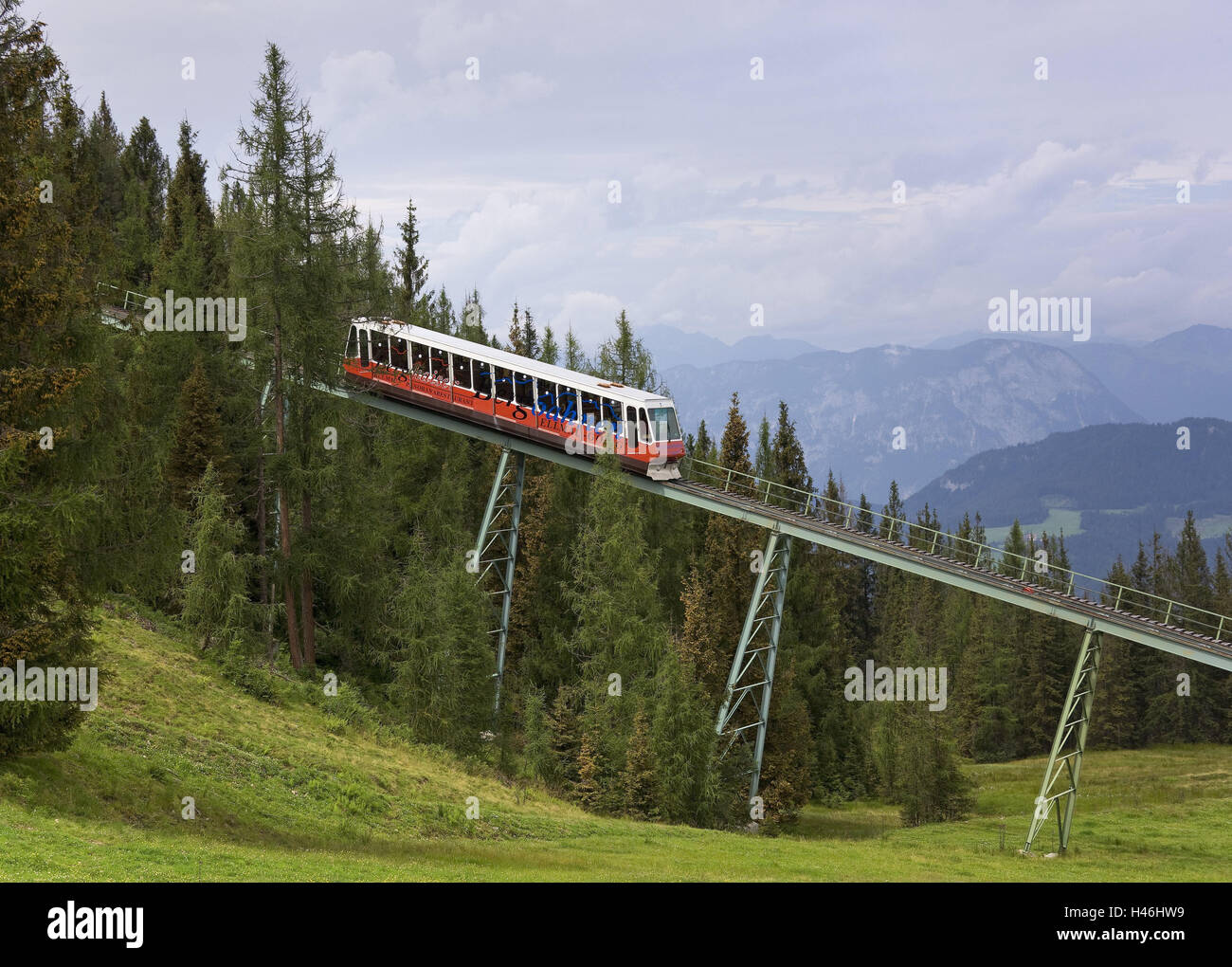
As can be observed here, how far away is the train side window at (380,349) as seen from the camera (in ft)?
146

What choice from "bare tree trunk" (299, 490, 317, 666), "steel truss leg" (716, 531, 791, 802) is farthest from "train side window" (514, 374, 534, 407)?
"steel truss leg" (716, 531, 791, 802)

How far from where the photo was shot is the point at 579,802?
35.6 metres

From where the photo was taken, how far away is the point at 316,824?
877 inches

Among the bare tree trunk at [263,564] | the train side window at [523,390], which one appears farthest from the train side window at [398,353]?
the bare tree trunk at [263,564]

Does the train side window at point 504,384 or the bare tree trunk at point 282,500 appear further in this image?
the train side window at point 504,384

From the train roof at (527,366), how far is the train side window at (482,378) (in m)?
0.59

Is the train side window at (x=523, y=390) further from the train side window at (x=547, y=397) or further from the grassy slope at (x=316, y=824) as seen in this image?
the grassy slope at (x=316, y=824)

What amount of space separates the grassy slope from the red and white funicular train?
43.9 ft

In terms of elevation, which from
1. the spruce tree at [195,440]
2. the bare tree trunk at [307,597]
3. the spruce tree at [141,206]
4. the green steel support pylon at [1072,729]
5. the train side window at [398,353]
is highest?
the spruce tree at [141,206]

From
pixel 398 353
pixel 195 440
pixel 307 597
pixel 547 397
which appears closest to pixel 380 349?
pixel 398 353

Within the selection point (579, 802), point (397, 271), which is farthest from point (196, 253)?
point (579, 802)

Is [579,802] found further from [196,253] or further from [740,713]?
[196,253]

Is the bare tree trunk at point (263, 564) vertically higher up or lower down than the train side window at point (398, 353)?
lower down
